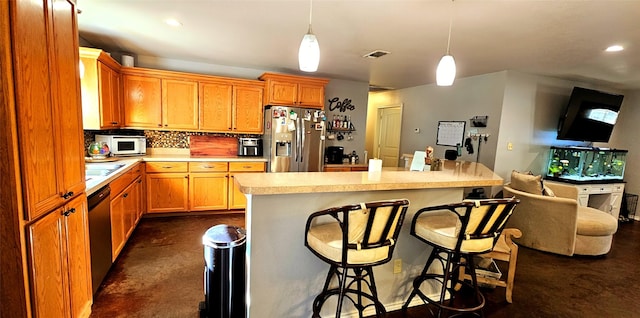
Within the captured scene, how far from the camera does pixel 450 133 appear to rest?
16.8ft

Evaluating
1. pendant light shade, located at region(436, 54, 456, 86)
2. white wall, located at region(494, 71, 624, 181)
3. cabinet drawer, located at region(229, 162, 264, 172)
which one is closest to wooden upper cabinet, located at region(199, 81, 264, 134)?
cabinet drawer, located at region(229, 162, 264, 172)

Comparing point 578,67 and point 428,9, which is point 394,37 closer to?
point 428,9

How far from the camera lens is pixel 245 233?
6.49 feet

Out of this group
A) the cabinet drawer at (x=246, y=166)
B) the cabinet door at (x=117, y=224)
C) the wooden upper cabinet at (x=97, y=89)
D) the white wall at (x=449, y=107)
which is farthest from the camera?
the white wall at (x=449, y=107)

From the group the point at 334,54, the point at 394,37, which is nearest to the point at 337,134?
the point at 334,54

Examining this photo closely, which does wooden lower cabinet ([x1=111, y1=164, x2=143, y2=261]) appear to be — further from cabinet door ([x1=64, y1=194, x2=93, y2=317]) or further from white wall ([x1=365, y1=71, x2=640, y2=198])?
white wall ([x1=365, y1=71, x2=640, y2=198])

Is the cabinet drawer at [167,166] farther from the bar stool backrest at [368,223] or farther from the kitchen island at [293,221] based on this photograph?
the bar stool backrest at [368,223]

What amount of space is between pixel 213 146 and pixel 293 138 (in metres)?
1.32

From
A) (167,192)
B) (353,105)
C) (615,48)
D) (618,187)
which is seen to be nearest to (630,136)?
(618,187)

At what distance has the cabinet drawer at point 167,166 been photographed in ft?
12.8

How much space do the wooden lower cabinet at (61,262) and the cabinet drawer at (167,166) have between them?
212 cm

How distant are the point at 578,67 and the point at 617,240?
2.48 meters

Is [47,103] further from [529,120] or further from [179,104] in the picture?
[529,120]

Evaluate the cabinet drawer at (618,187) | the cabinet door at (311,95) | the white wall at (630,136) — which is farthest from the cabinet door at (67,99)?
the white wall at (630,136)
